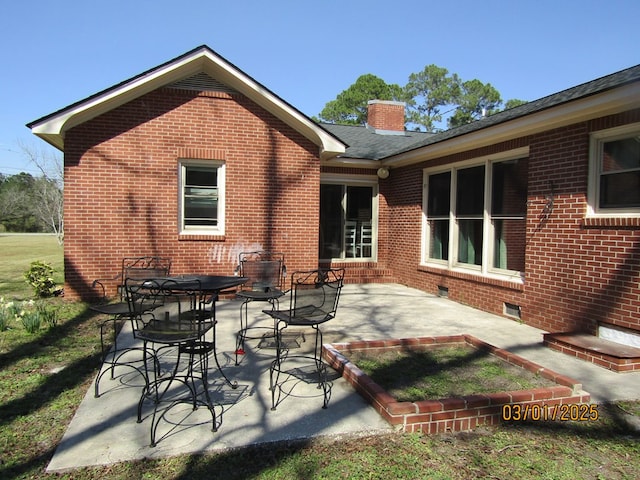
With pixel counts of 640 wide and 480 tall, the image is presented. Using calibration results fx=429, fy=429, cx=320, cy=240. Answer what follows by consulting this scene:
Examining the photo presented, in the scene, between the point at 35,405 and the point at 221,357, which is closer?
the point at 35,405

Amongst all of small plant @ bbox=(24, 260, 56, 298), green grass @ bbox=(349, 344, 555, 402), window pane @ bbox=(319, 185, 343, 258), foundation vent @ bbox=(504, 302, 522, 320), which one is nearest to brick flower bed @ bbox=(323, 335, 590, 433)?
green grass @ bbox=(349, 344, 555, 402)

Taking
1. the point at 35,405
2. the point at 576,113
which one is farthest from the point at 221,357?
the point at 576,113

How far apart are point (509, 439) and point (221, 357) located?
3.17 m

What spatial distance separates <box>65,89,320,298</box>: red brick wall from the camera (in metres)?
8.06

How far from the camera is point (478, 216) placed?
8.19 meters

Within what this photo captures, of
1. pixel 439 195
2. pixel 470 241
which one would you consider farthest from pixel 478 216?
pixel 439 195

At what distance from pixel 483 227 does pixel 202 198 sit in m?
5.50

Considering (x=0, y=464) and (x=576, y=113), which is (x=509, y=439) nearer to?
(x=0, y=464)

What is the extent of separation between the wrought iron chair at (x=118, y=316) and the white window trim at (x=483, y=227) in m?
5.57

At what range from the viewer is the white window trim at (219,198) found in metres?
8.51

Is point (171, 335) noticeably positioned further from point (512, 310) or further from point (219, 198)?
point (512, 310)

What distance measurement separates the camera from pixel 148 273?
6156mm

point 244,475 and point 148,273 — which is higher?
point 148,273
